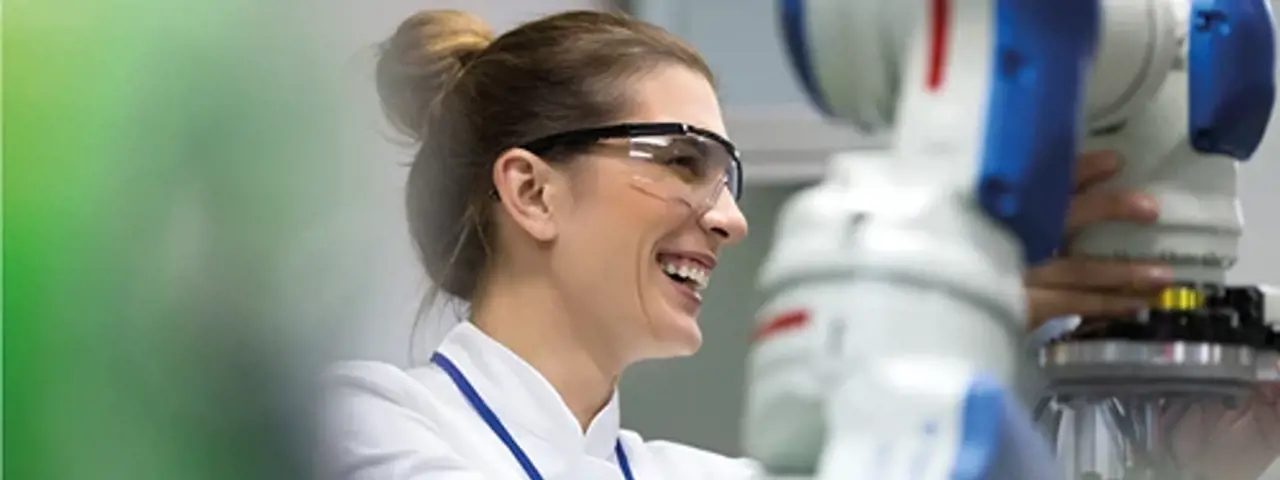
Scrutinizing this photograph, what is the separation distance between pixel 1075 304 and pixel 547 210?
11.0 inches

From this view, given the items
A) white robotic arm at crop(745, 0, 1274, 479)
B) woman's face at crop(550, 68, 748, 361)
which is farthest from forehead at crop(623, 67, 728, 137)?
A: white robotic arm at crop(745, 0, 1274, 479)

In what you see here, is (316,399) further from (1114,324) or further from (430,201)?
(1114,324)

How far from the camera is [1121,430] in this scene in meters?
0.55

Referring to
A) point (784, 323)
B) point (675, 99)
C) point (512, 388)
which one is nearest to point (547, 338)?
point (512, 388)

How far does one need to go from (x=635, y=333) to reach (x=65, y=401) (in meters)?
0.26

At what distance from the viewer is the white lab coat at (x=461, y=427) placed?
2.18ft

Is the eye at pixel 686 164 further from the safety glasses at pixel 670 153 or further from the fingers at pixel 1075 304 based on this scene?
the fingers at pixel 1075 304

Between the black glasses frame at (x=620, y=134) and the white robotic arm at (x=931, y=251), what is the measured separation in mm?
227

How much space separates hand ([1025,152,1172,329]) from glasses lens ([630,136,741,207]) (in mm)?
219

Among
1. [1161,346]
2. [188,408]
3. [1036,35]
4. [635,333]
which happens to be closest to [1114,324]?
[1161,346]

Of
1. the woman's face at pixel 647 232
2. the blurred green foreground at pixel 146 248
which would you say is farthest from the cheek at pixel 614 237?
the blurred green foreground at pixel 146 248

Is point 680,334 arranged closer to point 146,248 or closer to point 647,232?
point 647,232

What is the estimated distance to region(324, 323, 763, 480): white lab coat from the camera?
0.67 m

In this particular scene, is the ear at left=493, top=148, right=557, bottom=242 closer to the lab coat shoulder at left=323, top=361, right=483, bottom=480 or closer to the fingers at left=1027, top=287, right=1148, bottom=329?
the lab coat shoulder at left=323, top=361, right=483, bottom=480
